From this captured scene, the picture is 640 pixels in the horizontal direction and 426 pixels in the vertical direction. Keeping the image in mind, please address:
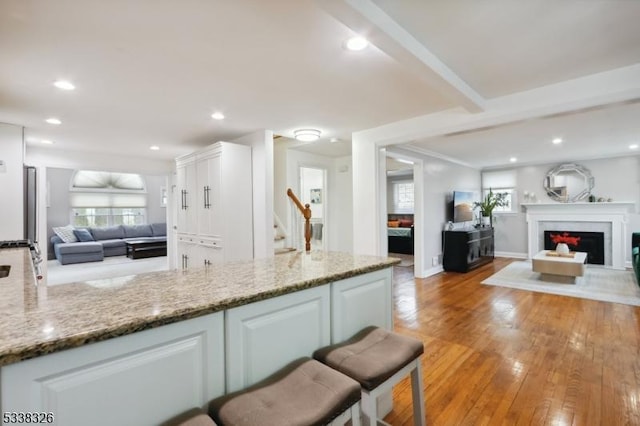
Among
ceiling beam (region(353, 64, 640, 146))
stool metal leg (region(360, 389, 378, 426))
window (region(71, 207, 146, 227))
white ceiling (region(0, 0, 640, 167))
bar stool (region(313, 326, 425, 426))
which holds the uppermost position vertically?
white ceiling (region(0, 0, 640, 167))

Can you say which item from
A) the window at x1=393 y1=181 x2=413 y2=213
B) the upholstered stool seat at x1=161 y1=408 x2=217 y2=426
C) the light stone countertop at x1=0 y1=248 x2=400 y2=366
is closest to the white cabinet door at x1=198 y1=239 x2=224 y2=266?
the light stone countertop at x1=0 y1=248 x2=400 y2=366

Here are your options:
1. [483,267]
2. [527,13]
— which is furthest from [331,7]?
[483,267]

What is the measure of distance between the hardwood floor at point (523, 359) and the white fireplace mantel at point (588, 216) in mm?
2991

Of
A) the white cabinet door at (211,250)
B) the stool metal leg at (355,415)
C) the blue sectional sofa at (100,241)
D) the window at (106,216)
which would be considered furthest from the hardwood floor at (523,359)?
the window at (106,216)

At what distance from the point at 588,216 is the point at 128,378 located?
8091 millimetres

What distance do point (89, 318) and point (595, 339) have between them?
392 centimetres

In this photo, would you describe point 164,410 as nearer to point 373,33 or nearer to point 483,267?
point 373,33

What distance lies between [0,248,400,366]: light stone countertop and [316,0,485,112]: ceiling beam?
4.10 ft

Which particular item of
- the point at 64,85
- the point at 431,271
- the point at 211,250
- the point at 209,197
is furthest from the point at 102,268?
the point at 431,271

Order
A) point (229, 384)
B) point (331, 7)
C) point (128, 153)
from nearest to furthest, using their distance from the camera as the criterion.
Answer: point (229, 384) → point (331, 7) → point (128, 153)

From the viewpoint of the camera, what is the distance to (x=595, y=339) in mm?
2904

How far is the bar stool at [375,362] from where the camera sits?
1219mm

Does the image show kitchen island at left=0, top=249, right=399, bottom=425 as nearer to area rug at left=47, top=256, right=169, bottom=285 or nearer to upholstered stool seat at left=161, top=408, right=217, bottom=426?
upholstered stool seat at left=161, top=408, right=217, bottom=426

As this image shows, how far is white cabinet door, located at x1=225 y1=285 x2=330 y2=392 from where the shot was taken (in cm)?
115
